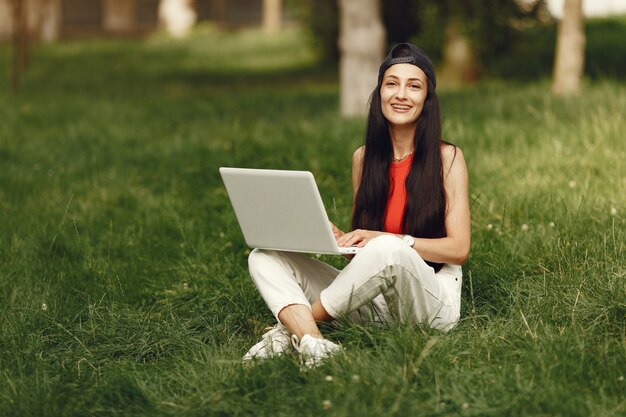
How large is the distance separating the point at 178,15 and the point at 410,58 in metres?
25.0

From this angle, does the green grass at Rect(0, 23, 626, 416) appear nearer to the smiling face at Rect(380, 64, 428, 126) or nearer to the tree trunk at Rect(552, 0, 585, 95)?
the tree trunk at Rect(552, 0, 585, 95)

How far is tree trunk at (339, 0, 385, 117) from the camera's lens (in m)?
10.0

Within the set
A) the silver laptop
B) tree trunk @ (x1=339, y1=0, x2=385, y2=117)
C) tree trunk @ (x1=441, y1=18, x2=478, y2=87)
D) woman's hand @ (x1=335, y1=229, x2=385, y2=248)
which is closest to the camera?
the silver laptop

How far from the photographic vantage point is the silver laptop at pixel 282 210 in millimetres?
3826

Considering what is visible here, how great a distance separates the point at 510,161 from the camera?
7.11 metres

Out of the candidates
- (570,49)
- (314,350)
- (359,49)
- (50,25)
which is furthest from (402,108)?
(50,25)

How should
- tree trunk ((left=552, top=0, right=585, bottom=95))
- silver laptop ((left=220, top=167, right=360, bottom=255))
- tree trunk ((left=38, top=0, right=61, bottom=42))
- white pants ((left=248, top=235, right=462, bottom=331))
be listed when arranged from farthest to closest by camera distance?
1. tree trunk ((left=38, top=0, right=61, bottom=42))
2. tree trunk ((left=552, top=0, right=585, bottom=95))
3. white pants ((left=248, top=235, right=462, bottom=331))
4. silver laptop ((left=220, top=167, right=360, bottom=255))

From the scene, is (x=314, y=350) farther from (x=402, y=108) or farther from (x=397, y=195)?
(x=402, y=108)

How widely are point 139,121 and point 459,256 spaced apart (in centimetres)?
682

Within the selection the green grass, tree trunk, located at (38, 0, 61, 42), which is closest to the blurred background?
the green grass

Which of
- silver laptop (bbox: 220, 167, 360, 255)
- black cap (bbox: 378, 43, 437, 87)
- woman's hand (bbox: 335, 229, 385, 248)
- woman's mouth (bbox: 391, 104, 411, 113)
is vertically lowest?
woman's hand (bbox: 335, 229, 385, 248)

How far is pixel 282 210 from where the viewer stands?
3955 mm

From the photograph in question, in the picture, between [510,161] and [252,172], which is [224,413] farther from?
[510,161]

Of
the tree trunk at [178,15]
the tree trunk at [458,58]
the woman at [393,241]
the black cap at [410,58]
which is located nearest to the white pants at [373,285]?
the woman at [393,241]
